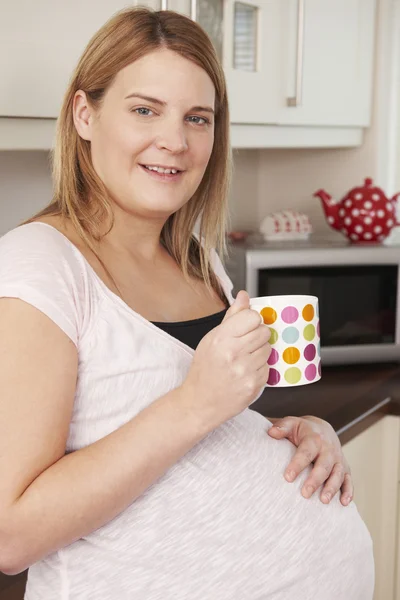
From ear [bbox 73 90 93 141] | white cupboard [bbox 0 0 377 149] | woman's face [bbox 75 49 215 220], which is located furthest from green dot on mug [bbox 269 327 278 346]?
white cupboard [bbox 0 0 377 149]

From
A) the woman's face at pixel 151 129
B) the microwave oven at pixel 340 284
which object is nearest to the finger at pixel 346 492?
the woman's face at pixel 151 129

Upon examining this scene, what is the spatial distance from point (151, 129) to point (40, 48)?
41cm

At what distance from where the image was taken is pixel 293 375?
987 mm

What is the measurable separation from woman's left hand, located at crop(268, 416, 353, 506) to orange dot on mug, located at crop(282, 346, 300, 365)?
0.53 ft

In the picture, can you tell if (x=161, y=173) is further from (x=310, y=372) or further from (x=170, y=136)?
(x=310, y=372)

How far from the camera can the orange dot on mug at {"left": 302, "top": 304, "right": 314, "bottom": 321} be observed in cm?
99

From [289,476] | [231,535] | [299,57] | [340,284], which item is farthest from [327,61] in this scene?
[231,535]

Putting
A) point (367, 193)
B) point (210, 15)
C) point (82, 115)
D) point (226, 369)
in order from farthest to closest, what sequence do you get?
1. point (367, 193)
2. point (210, 15)
3. point (82, 115)
4. point (226, 369)

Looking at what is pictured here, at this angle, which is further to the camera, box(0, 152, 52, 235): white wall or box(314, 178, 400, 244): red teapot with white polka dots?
box(314, 178, 400, 244): red teapot with white polka dots

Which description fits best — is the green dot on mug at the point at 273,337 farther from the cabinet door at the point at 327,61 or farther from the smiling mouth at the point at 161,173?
the cabinet door at the point at 327,61

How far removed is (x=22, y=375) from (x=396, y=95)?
1.70 metres

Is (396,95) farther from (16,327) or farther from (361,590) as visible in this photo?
(16,327)

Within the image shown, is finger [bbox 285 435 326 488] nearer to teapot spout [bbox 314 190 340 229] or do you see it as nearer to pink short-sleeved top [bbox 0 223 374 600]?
pink short-sleeved top [bbox 0 223 374 600]

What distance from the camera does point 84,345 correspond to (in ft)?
2.84
